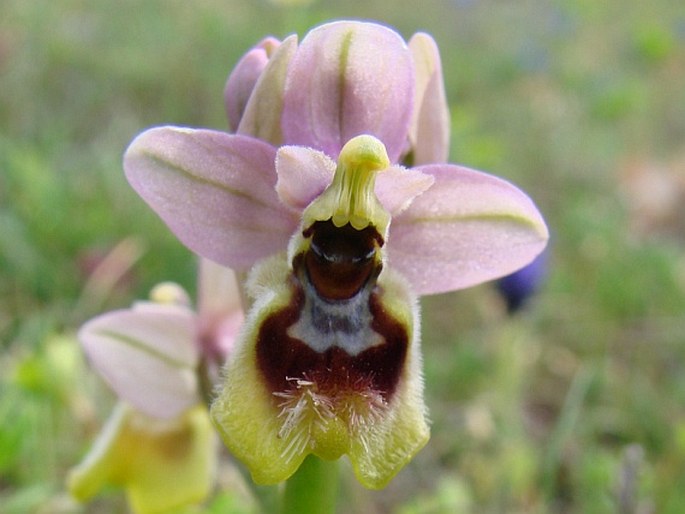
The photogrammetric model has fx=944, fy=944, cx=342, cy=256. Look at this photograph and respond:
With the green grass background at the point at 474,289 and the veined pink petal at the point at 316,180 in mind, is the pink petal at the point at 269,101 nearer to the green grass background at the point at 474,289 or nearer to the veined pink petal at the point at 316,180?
the veined pink petal at the point at 316,180

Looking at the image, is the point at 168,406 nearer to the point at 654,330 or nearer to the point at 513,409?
the point at 513,409

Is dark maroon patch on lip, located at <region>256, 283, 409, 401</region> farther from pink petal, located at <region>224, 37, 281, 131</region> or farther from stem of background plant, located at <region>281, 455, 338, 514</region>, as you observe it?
pink petal, located at <region>224, 37, 281, 131</region>

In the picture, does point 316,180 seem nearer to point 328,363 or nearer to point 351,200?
point 351,200

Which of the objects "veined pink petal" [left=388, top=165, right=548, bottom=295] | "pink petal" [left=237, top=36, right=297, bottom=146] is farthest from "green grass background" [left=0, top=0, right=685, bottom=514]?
"pink petal" [left=237, top=36, right=297, bottom=146]

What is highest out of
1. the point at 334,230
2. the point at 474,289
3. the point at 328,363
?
the point at 334,230

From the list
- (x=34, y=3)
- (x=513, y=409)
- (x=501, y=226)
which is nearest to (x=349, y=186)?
(x=501, y=226)

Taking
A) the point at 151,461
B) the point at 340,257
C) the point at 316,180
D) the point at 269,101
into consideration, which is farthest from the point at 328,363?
the point at 151,461
